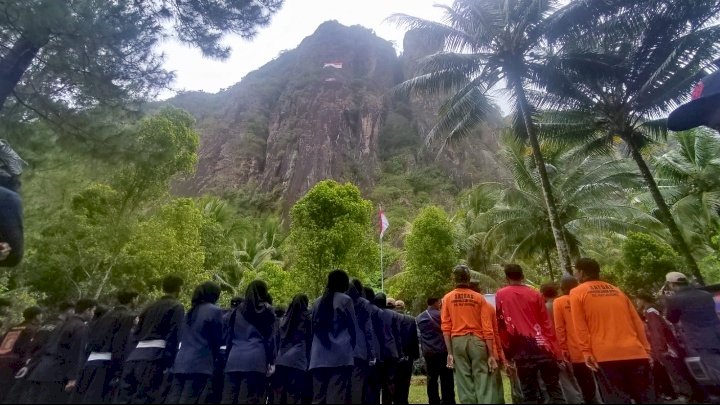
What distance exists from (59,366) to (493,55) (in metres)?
11.6

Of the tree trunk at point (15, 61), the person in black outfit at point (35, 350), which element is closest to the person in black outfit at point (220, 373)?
the person in black outfit at point (35, 350)

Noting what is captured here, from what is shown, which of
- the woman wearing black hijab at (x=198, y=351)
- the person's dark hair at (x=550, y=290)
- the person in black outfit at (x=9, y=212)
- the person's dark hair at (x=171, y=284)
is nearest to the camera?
→ the person in black outfit at (x=9, y=212)

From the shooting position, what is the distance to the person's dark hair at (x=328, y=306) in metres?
4.48

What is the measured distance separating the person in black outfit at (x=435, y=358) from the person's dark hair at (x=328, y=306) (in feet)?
4.99

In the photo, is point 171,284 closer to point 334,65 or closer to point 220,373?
point 220,373

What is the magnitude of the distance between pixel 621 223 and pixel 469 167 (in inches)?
1415

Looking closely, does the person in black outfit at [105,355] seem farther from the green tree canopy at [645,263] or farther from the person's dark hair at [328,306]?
the green tree canopy at [645,263]

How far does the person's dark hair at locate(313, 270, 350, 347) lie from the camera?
14.7ft

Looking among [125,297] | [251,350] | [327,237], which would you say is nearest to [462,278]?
[251,350]

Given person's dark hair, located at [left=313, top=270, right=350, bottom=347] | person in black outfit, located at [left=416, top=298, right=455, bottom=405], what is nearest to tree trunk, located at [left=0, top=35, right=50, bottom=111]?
person's dark hair, located at [left=313, top=270, right=350, bottom=347]

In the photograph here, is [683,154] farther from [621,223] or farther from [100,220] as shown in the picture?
[100,220]

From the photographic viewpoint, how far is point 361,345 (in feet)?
14.9

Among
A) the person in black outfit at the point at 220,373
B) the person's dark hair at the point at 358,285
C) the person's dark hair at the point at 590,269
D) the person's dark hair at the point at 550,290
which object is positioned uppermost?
the person's dark hair at the point at 550,290

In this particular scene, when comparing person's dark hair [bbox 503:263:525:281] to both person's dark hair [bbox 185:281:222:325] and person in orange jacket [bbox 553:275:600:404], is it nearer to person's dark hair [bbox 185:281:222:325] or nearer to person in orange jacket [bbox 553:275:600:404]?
person in orange jacket [bbox 553:275:600:404]
